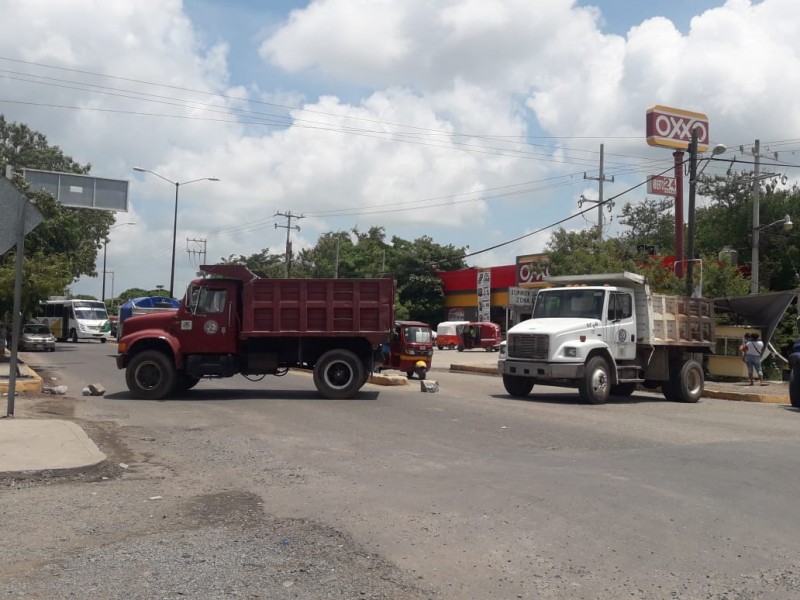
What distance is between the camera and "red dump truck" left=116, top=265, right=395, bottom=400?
15.9m

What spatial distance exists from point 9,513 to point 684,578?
5278mm

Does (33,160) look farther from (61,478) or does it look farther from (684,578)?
(684,578)

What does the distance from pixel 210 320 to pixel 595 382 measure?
8.06 m

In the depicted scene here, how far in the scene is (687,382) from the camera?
1820 centimetres

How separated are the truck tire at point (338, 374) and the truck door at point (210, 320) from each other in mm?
1840

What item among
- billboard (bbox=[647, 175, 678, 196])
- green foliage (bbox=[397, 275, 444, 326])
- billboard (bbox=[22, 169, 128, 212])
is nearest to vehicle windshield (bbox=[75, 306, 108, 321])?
billboard (bbox=[22, 169, 128, 212])

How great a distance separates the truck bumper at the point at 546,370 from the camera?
52.6 feet

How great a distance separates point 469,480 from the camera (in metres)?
7.98

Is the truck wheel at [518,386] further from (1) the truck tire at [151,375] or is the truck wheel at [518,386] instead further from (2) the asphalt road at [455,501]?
(1) the truck tire at [151,375]

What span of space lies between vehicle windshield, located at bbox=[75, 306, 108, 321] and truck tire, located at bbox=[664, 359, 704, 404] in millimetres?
43339

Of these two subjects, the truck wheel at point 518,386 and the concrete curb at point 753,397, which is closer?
the truck wheel at point 518,386

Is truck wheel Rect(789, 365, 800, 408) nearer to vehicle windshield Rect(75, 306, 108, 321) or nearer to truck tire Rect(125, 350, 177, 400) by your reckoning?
truck tire Rect(125, 350, 177, 400)

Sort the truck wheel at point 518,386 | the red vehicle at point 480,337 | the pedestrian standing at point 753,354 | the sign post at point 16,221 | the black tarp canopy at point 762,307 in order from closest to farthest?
the sign post at point 16,221, the truck wheel at point 518,386, the pedestrian standing at point 753,354, the black tarp canopy at point 762,307, the red vehicle at point 480,337

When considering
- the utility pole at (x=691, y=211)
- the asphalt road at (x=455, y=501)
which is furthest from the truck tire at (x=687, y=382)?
the utility pole at (x=691, y=211)
